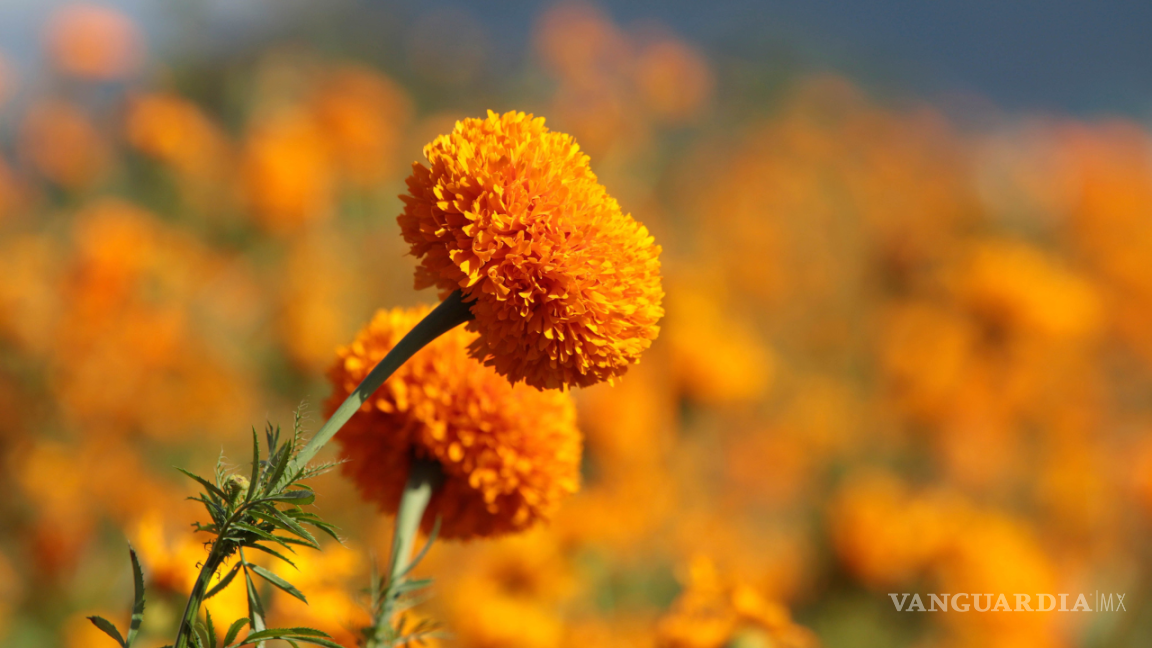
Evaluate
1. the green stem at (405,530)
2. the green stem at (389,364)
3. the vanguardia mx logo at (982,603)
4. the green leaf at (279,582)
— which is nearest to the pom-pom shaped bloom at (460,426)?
the green stem at (405,530)

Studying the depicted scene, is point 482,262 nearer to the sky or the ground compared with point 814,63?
nearer to the ground

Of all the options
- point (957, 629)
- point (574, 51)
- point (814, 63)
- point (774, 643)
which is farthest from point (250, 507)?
point (814, 63)

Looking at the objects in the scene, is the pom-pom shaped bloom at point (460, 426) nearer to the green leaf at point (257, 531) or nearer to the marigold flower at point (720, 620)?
the green leaf at point (257, 531)

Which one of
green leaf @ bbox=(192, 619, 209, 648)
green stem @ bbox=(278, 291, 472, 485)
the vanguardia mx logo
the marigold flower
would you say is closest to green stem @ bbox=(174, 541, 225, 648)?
green leaf @ bbox=(192, 619, 209, 648)

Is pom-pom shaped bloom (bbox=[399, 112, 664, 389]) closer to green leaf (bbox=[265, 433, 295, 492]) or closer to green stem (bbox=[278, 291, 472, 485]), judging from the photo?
green stem (bbox=[278, 291, 472, 485])

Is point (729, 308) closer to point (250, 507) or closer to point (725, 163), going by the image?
point (725, 163)

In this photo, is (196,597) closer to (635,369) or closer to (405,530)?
(405,530)

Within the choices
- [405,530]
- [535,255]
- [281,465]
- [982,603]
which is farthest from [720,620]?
[982,603]
